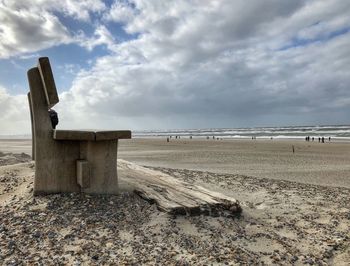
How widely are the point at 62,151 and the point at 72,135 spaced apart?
1.36 feet

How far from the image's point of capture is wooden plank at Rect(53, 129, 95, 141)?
4.94 m

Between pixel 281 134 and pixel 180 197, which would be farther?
pixel 281 134

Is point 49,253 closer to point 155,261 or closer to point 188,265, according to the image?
point 155,261

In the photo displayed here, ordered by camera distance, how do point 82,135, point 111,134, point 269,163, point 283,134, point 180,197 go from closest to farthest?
point 82,135 < point 111,134 < point 180,197 < point 269,163 < point 283,134

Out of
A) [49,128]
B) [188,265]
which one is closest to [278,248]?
[188,265]

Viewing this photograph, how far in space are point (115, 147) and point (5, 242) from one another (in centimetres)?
202

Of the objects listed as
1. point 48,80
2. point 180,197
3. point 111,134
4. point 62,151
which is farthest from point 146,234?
point 48,80

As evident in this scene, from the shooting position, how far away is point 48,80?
5008 millimetres

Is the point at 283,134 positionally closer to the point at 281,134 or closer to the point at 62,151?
the point at 281,134

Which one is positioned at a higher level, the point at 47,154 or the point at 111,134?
the point at 111,134

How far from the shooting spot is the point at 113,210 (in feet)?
16.3

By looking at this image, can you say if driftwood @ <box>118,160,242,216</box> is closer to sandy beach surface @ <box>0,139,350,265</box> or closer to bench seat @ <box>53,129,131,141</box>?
sandy beach surface @ <box>0,139,350,265</box>

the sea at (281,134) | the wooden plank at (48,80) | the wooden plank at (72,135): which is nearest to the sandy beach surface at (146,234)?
the wooden plank at (72,135)

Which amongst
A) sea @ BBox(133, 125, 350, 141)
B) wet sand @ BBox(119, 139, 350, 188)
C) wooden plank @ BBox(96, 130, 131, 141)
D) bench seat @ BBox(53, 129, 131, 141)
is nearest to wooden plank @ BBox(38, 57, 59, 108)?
bench seat @ BBox(53, 129, 131, 141)
